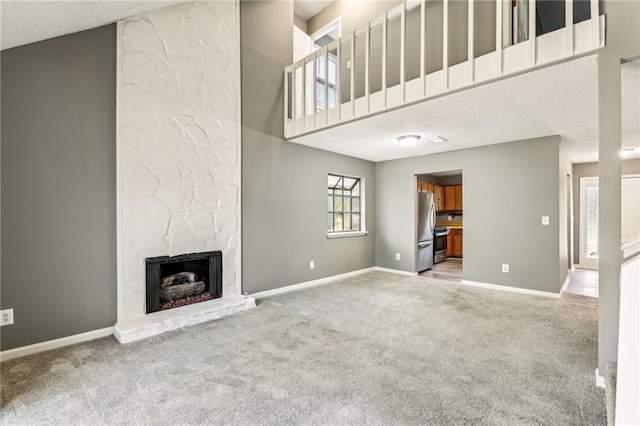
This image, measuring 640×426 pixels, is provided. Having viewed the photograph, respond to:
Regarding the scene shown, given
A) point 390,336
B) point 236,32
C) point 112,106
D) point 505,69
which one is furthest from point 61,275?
point 505,69

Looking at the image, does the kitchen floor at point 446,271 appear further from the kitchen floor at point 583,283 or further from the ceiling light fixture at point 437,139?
the ceiling light fixture at point 437,139

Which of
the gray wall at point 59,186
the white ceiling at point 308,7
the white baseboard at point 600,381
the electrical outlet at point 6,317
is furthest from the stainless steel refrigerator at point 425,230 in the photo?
the electrical outlet at point 6,317

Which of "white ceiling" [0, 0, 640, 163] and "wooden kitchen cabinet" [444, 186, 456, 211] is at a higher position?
"white ceiling" [0, 0, 640, 163]

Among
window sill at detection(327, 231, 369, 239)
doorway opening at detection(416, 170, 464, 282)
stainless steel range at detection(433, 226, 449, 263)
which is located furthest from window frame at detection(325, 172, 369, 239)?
stainless steel range at detection(433, 226, 449, 263)

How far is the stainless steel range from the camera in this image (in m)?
6.85

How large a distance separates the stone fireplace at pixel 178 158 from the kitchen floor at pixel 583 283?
4553 mm

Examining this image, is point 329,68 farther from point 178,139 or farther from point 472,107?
point 178,139

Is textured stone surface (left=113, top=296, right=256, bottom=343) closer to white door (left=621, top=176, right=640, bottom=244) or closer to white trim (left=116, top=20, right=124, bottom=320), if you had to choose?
white trim (left=116, top=20, right=124, bottom=320)

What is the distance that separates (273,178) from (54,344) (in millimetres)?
2844

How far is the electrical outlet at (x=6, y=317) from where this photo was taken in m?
2.37

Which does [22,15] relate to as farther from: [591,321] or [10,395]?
[591,321]

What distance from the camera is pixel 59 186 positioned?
2.61m

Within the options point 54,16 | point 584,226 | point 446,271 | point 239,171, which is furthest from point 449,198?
point 54,16

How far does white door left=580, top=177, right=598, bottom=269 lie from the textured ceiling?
7.43 m
